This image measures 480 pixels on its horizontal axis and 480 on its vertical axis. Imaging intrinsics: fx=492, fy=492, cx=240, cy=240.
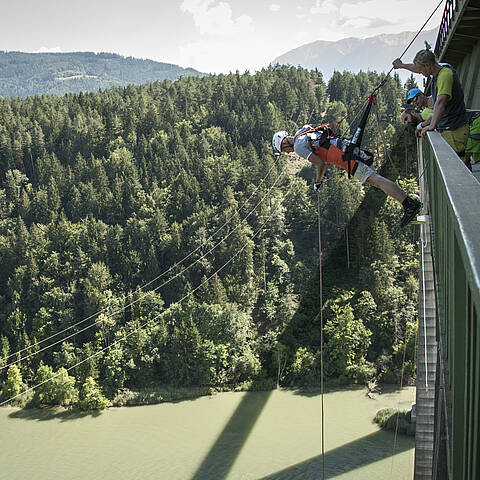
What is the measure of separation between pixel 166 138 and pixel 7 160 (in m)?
19.7

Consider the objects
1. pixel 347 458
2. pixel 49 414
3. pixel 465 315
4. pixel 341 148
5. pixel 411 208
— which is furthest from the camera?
pixel 49 414

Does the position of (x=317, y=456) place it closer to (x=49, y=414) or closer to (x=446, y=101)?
(x=49, y=414)

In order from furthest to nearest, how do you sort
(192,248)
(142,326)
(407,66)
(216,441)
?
(192,248)
(142,326)
(216,441)
(407,66)

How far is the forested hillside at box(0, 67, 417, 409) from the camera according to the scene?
31641 millimetres

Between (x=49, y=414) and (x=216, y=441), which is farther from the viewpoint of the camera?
(x=49, y=414)

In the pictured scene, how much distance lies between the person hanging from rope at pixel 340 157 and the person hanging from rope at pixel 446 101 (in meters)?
0.74

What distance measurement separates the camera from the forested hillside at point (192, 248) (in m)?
31.6

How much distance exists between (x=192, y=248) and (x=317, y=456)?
988 inches

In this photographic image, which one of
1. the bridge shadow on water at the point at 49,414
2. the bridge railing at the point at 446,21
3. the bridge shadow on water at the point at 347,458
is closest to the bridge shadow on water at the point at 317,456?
the bridge shadow on water at the point at 347,458

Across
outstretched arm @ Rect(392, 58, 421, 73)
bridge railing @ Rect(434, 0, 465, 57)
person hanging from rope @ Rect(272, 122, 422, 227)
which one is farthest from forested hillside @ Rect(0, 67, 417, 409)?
outstretched arm @ Rect(392, 58, 421, 73)

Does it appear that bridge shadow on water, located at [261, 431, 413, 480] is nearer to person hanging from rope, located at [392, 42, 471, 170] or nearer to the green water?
the green water

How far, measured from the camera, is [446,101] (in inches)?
137

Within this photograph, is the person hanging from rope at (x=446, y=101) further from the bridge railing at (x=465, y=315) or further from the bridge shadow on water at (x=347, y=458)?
the bridge shadow on water at (x=347, y=458)

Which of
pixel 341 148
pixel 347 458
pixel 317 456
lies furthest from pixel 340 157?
pixel 317 456
